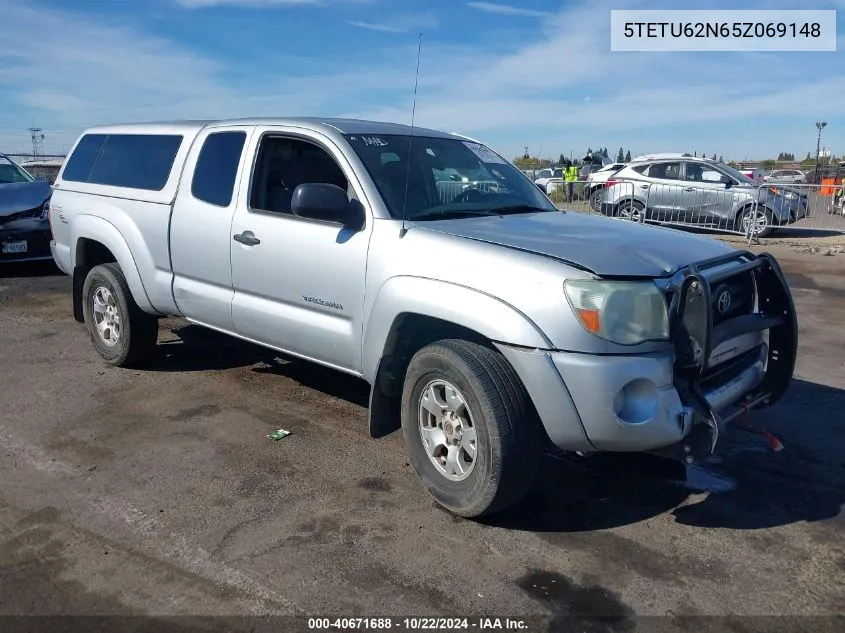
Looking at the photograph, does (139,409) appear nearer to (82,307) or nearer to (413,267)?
(82,307)

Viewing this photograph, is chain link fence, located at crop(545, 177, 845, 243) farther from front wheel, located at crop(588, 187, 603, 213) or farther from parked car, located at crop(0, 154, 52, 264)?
parked car, located at crop(0, 154, 52, 264)

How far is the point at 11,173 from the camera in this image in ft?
37.9

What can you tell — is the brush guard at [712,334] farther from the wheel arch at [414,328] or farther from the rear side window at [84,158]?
the rear side window at [84,158]

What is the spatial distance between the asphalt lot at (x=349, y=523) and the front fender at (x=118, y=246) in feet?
2.31

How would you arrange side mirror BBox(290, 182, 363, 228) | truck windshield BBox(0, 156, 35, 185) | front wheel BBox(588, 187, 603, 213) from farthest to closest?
front wheel BBox(588, 187, 603, 213)
truck windshield BBox(0, 156, 35, 185)
side mirror BBox(290, 182, 363, 228)

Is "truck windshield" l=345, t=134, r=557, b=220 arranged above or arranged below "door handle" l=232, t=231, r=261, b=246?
above

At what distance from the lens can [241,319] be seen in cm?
500

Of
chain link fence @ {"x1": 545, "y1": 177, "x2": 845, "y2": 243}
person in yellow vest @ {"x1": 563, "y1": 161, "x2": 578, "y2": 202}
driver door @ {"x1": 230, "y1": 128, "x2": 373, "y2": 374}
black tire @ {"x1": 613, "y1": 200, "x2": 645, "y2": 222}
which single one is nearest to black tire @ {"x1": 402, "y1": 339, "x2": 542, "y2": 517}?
driver door @ {"x1": 230, "y1": 128, "x2": 373, "y2": 374}

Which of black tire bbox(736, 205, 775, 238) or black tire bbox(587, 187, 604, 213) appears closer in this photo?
black tire bbox(736, 205, 775, 238)

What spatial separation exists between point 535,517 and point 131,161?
4.28 m

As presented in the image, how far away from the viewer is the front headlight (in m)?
3.30

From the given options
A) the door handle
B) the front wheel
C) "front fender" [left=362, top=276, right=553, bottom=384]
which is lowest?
"front fender" [left=362, top=276, right=553, bottom=384]

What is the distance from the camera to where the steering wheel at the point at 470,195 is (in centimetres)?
467

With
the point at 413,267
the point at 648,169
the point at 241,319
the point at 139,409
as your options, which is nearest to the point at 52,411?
the point at 139,409
